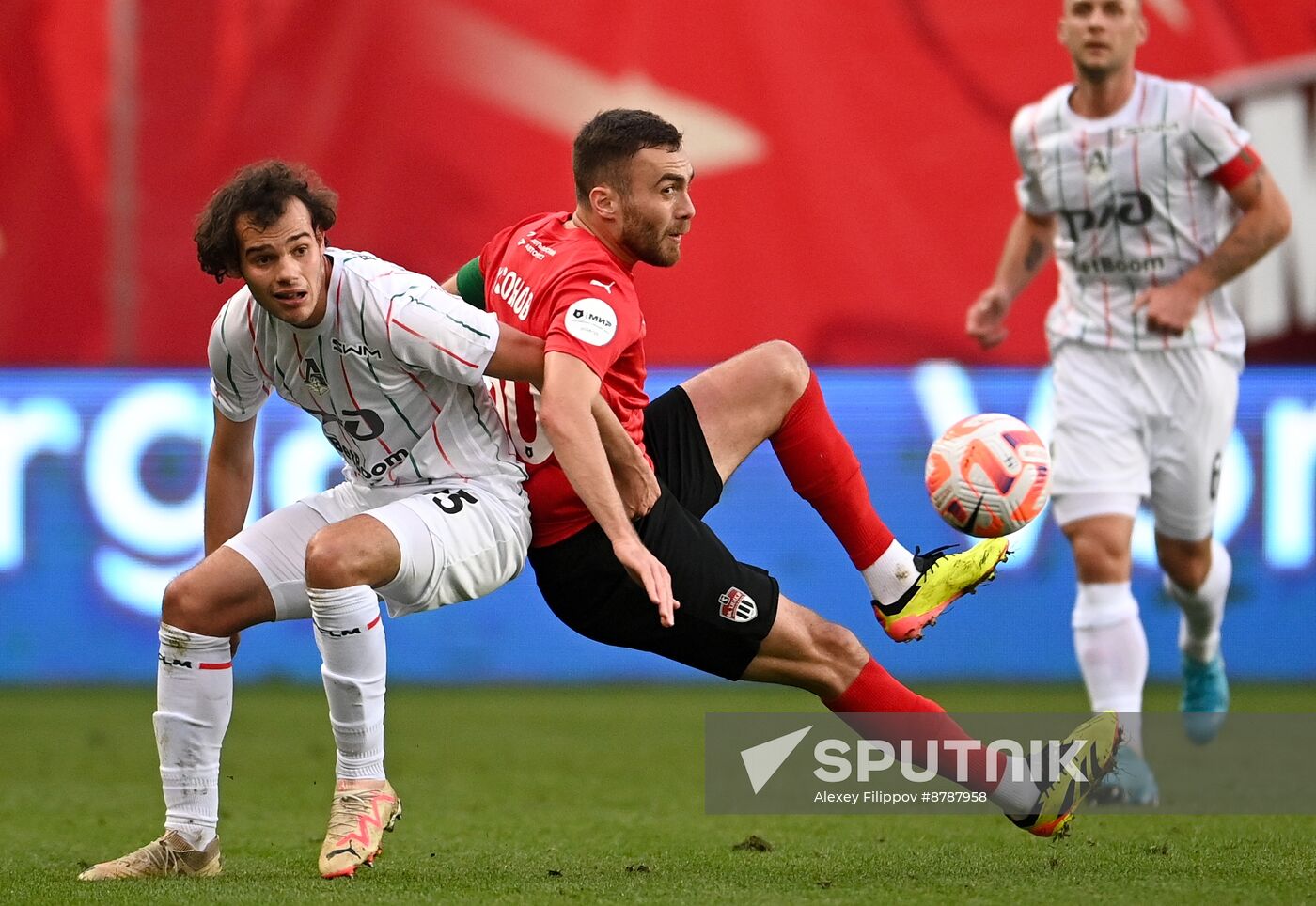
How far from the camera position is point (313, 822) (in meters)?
5.64

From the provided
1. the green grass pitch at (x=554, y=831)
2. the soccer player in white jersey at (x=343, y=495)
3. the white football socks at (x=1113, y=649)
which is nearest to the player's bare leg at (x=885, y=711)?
the green grass pitch at (x=554, y=831)

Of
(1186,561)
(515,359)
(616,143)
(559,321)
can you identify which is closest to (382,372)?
(515,359)

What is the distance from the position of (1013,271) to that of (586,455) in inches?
112

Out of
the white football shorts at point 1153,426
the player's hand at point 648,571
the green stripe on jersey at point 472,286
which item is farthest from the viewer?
the white football shorts at point 1153,426

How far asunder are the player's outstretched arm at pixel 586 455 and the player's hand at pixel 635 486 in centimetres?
23

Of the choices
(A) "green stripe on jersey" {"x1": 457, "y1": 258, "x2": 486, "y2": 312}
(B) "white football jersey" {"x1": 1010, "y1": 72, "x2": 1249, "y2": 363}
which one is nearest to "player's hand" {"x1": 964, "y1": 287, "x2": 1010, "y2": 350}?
(B) "white football jersey" {"x1": 1010, "y1": 72, "x2": 1249, "y2": 363}

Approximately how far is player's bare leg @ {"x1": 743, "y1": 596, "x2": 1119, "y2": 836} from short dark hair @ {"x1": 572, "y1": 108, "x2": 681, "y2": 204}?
1152 mm

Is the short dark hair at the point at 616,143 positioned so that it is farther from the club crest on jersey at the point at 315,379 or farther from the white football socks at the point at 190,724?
the white football socks at the point at 190,724

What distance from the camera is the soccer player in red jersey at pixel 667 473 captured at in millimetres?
4340

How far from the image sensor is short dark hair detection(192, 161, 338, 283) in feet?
14.2

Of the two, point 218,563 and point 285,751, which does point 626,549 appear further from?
point 285,751

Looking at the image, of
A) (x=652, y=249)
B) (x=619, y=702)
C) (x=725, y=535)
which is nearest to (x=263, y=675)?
(x=619, y=702)

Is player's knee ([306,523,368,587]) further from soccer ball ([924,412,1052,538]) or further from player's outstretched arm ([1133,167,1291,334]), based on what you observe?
player's outstretched arm ([1133,167,1291,334])

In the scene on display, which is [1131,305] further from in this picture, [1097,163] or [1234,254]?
[1097,163]
